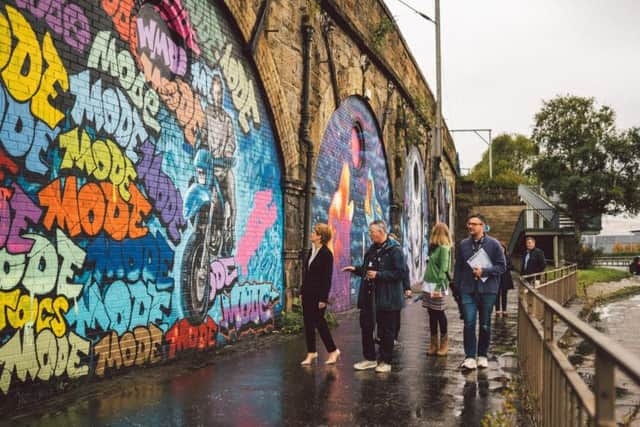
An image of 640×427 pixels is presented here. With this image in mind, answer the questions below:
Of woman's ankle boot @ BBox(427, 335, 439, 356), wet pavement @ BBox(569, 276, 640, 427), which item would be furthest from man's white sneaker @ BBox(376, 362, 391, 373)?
wet pavement @ BBox(569, 276, 640, 427)

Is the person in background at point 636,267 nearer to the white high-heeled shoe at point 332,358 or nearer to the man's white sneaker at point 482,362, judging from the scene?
the man's white sneaker at point 482,362

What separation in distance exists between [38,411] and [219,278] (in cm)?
359

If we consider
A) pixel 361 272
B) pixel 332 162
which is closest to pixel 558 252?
pixel 332 162

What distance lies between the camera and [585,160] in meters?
45.2

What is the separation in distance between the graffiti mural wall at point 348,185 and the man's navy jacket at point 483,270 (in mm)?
4801

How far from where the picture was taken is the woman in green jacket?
26.6ft

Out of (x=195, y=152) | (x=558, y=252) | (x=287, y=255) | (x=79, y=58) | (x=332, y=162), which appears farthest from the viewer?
(x=558, y=252)

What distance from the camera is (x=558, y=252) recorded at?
38.5 meters

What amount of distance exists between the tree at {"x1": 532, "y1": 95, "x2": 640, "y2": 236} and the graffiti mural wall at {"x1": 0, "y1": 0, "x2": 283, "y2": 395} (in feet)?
121

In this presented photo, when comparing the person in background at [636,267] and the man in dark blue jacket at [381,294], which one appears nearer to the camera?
the man in dark blue jacket at [381,294]

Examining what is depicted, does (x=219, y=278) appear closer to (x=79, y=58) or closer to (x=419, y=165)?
(x=79, y=58)

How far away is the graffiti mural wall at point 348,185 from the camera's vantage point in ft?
42.6

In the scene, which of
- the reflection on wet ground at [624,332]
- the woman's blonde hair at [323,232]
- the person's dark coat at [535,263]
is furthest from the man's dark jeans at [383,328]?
the person's dark coat at [535,263]

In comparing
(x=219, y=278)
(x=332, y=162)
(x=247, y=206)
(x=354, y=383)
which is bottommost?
(x=354, y=383)
